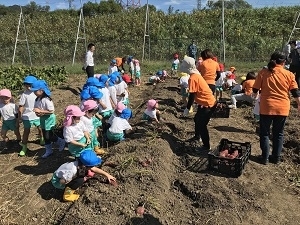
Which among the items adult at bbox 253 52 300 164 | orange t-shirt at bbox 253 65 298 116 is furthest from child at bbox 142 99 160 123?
orange t-shirt at bbox 253 65 298 116

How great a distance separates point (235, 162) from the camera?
5.78m

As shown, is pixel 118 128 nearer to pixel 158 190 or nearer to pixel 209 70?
pixel 158 190

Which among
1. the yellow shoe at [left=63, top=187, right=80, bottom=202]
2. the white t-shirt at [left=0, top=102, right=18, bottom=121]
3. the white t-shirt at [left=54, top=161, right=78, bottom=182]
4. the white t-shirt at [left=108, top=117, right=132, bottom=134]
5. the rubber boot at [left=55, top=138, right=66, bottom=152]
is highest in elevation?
the white t-shirt at [left=0, top=102, right=18, bottom=121]

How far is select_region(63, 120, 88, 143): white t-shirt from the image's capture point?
19.3ft

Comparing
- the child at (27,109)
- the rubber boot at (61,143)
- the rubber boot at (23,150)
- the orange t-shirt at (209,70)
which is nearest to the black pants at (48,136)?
the rubber boot at (61,143)

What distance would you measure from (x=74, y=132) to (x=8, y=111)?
7.81 ft

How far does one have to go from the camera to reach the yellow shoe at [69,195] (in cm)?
552

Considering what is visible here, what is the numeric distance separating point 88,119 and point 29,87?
1.63 metres

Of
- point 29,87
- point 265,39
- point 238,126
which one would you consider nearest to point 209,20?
point 265,39

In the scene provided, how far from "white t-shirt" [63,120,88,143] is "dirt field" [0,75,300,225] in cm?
73

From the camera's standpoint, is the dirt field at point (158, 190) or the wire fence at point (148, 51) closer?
the dirt field at point (158, 190)

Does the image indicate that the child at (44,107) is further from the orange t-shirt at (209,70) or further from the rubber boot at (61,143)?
the orange t-shirt at (209,70)

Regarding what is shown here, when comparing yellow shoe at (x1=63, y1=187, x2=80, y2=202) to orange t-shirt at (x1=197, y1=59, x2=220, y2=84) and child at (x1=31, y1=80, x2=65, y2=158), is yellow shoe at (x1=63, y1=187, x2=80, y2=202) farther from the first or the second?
orange t-shirt at (x1=197, y1=59, x2=220, y2=84)

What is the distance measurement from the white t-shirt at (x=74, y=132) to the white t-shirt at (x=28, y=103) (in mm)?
1814
